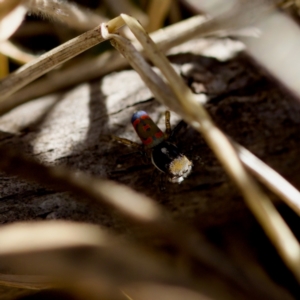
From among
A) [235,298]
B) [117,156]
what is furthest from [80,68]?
[235,298]

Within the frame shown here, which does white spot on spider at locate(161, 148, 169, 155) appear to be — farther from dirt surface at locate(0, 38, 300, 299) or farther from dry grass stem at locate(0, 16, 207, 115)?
dry grass stem at locate(0, 16, 207, 115)

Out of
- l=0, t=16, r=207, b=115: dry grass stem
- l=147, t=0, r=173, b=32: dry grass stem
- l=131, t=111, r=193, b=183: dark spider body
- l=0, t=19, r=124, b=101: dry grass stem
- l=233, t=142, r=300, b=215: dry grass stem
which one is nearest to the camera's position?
l=233, t=142, r=300, b=215: dry grass stem

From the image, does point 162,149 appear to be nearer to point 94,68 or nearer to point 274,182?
point 94,68

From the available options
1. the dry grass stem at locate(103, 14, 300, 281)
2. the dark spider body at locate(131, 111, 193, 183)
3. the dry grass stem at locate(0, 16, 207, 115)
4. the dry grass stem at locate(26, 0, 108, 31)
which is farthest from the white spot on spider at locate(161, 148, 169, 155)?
the dry grass stem at locate(26, 0, 108, 31)

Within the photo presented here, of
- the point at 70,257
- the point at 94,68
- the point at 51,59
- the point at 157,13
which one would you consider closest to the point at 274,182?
the point at 70,257

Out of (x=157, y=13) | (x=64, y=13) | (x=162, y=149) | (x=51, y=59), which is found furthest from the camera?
(x=157, y=13)

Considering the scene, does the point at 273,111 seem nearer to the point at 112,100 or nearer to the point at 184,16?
the point at 112,100
